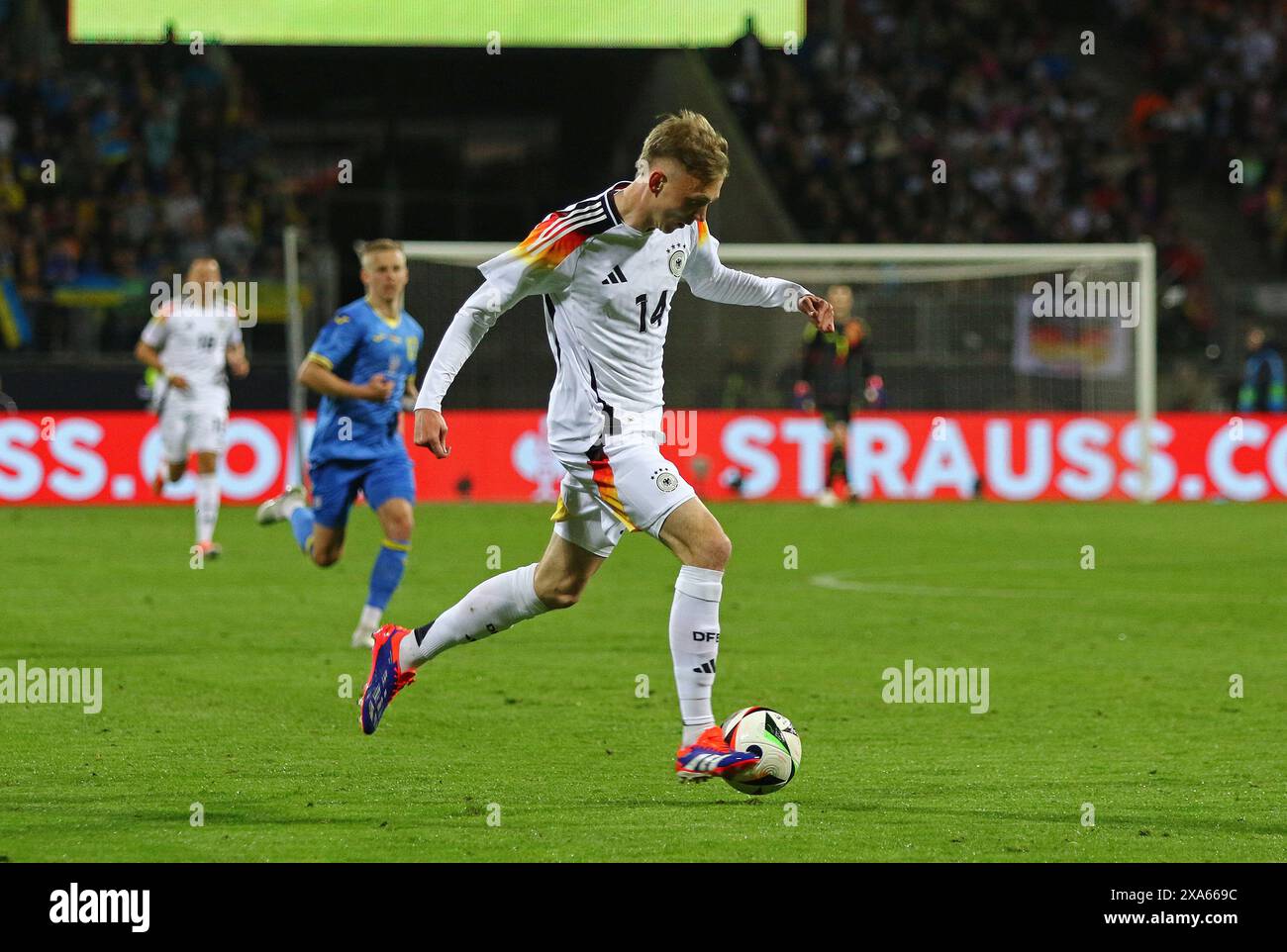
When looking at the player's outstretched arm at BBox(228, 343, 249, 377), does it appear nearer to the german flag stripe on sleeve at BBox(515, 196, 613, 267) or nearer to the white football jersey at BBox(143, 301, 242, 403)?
the white football jersey at BBox(143, 301, 242, 403)

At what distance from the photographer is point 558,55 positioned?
33125 millimetres

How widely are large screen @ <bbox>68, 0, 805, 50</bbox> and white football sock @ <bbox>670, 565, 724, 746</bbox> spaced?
2440 cm

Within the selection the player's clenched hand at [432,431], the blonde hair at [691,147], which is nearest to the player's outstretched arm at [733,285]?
the blonde hair at [691,147]

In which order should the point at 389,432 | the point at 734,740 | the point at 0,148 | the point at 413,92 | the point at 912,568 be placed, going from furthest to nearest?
1. the point at 413,92
2. the point at 0,148
3. the point at 912,568
4. the point at 389,432
5. the point at 734,740

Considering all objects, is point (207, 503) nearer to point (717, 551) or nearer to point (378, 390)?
point (378, 390)

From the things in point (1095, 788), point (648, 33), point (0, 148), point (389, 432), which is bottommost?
point (1095, 788)

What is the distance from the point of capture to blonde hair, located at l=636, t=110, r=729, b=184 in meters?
6.58

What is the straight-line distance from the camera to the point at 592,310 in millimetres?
6863

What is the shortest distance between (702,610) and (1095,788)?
1446 millimetres

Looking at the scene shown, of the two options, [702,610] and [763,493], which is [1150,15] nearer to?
[763,493]

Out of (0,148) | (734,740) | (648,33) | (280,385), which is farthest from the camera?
(648,33)

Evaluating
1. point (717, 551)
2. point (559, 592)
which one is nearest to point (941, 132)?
point (559, 592)

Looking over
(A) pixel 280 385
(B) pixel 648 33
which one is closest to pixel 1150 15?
(B) pixel 648 33

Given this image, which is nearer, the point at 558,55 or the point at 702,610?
the point at 702,610
